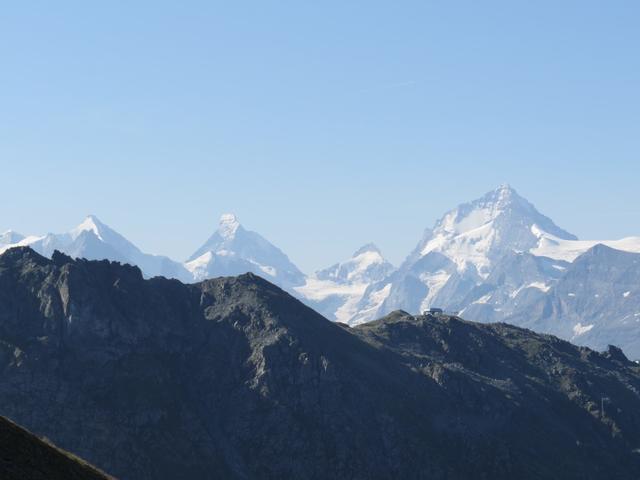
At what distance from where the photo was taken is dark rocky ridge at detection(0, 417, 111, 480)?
104 m

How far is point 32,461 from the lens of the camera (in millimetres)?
107938

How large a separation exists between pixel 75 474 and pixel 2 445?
8.52 meters

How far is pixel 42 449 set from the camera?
11225 cm

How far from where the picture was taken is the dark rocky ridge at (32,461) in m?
104

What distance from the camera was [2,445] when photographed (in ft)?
351

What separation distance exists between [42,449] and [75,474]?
409cm

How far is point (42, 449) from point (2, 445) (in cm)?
605

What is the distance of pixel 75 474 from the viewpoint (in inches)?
4407
